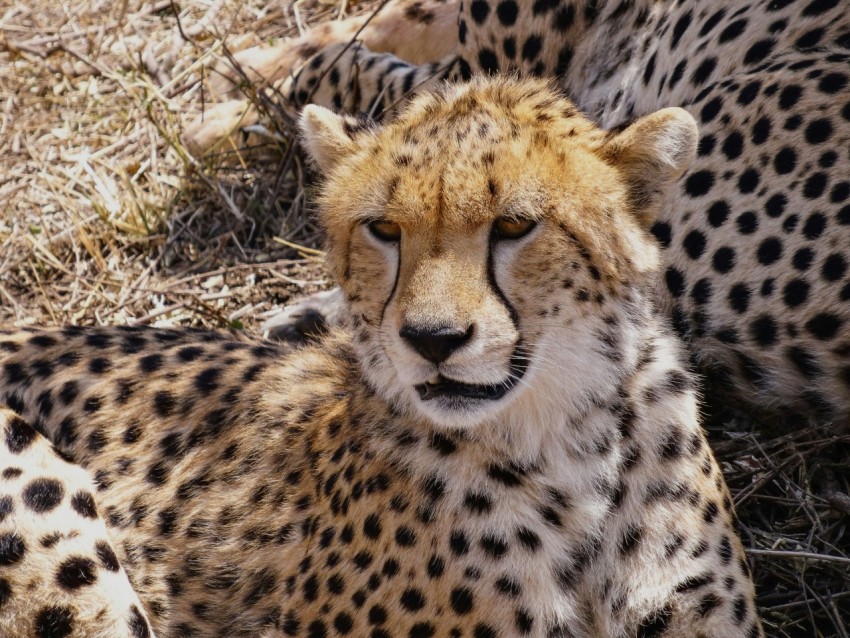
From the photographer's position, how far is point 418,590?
2523mm

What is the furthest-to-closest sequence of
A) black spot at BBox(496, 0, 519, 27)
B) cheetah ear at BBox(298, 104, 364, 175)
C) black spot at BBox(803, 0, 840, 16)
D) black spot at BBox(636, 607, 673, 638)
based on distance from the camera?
black spot at BBox(496, 0, 519, 27)
black spot at BBox(803, 0, 840, 16)
cheetah ear at BBox(298, 104, 364, 175)
black spot at BBox(636, 607, 673, 638)

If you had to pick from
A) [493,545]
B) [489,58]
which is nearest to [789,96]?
[489,58]

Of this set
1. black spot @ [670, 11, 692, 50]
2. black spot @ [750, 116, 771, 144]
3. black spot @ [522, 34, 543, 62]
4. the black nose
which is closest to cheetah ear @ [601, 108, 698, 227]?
the black nose

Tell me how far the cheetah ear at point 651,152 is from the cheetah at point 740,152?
0.89 m

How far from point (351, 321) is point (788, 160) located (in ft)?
4.71

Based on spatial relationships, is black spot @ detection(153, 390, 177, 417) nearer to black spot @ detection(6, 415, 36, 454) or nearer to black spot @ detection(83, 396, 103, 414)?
black spot @ detection(83, 396, 103, 414)

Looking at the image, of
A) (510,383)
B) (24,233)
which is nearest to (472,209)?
(510,383)

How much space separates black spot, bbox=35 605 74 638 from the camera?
2797 millimetres

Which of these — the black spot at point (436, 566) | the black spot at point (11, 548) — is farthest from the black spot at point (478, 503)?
the black spot at point (11, 548)

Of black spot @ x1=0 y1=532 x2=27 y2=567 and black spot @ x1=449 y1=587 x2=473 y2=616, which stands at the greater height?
black spot @ x1=449 y1=587 x2=473 y2=616

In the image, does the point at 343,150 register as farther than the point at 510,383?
Yes

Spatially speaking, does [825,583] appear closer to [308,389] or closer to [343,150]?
[308,389]

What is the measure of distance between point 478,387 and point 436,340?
0.18 metres

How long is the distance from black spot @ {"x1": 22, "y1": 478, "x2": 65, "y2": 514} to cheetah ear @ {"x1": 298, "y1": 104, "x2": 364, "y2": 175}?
A: 94 centimetres
